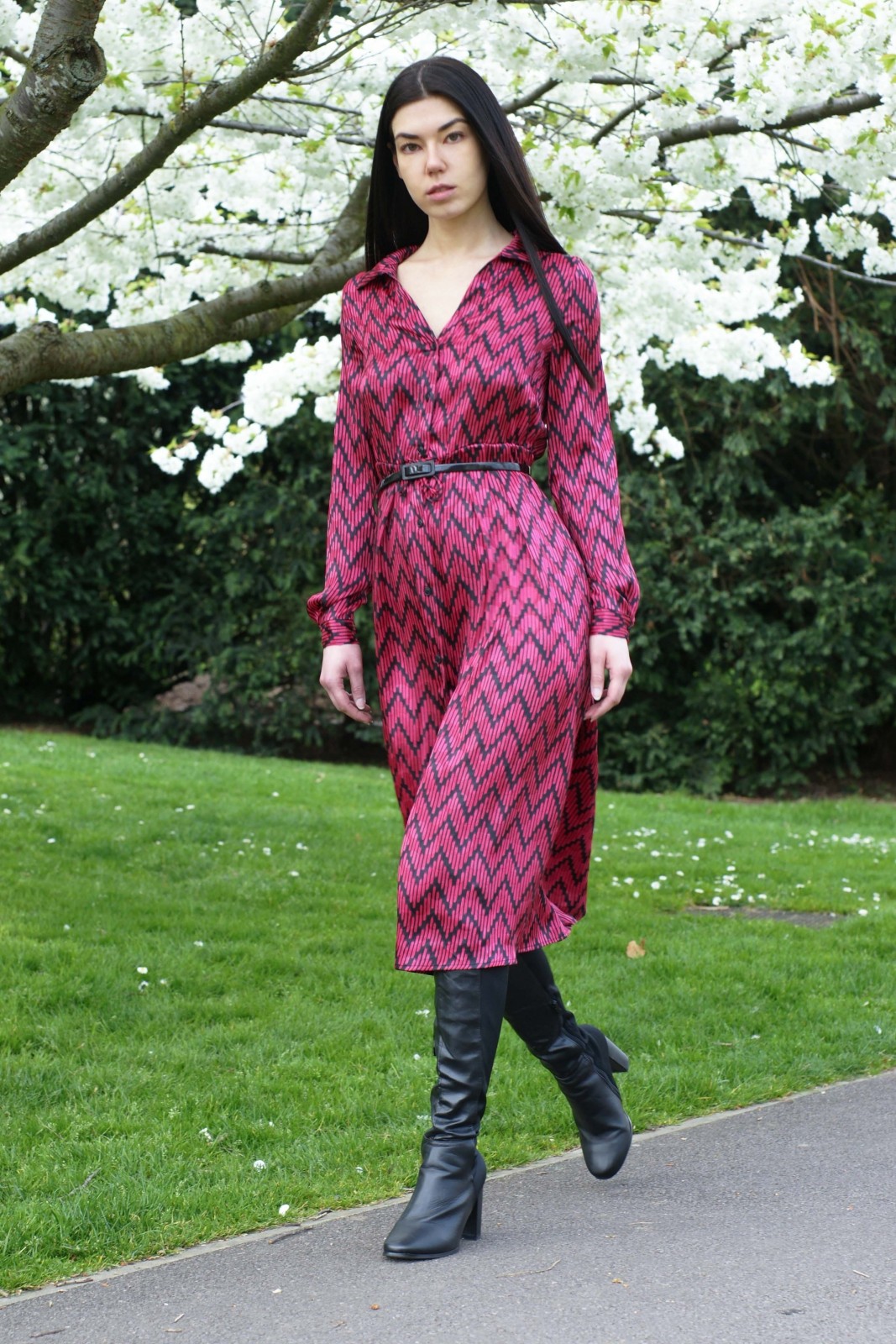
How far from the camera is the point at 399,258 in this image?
2961mm

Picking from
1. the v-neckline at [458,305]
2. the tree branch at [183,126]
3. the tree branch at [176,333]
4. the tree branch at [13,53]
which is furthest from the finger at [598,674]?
the tree branch at [13,53]

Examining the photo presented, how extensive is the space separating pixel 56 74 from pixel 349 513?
4.76 ft

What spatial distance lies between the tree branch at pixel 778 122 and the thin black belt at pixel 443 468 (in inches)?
105

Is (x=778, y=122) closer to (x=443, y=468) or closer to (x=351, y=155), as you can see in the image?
(x=351, y=155)

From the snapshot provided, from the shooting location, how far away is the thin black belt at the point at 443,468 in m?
2.73

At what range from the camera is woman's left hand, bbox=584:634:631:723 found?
2.70 m

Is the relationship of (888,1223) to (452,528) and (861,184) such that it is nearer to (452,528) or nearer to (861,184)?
(452,528)

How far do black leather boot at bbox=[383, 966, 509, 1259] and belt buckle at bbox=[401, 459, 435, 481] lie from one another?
0.92 metres

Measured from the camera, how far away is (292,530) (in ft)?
40.3

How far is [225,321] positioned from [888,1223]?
361 cm

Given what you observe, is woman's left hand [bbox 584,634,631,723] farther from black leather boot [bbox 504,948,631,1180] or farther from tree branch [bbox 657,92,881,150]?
tree branch [bbox 657,92,881,150]

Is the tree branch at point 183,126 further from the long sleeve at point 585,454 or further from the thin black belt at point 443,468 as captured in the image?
the thin black belt at point 443,468

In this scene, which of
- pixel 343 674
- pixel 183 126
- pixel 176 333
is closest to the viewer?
pixel 343 674

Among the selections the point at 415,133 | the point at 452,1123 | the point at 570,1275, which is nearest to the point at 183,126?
the point at 415,133
